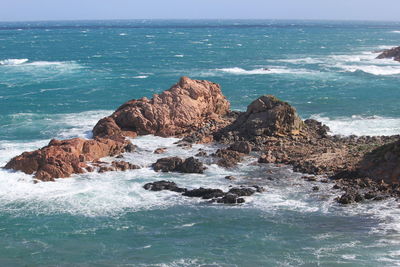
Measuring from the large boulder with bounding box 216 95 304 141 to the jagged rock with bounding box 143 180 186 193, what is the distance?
13.0 m

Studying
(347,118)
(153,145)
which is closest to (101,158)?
(153,145)

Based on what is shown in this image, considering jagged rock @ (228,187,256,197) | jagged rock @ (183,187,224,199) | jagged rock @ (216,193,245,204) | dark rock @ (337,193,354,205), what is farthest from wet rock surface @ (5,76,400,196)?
jagged rock @ (216,193,245,204)

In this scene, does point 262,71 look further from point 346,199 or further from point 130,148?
point 346,199

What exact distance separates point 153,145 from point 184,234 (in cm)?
1972

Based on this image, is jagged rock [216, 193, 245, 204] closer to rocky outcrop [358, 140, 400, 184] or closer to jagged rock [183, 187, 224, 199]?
jagged rock [183, 187, 224, 199]

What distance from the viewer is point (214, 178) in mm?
44281

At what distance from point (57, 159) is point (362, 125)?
34.7 metres

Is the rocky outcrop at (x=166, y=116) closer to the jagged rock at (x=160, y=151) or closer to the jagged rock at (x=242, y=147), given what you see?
the jagged rock at (x=160, y=151)

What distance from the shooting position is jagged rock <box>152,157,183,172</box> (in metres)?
46.4

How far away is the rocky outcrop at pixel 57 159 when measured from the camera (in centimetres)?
4441

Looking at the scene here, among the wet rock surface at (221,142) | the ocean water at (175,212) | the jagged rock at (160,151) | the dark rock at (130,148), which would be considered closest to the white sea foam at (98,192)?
the ocean water at (175,212)

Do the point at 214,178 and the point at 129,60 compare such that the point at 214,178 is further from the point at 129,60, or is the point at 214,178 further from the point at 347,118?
the point at 129,60

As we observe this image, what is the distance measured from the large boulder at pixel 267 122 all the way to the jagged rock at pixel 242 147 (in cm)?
234

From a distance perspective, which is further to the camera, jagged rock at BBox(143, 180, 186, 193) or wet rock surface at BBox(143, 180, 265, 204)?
jagged rock at BBox(143, 180, 186, 193)
